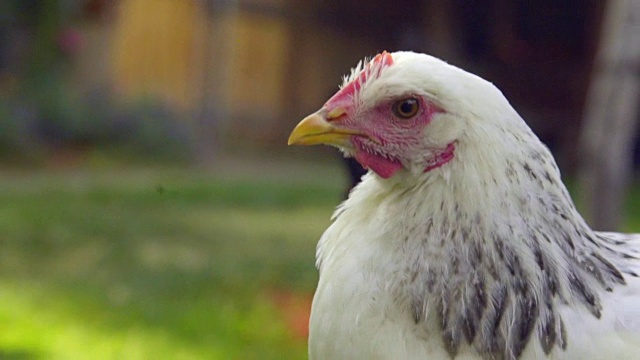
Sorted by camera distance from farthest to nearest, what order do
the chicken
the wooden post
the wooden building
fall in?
the wooden building → the wooden post → the chicken

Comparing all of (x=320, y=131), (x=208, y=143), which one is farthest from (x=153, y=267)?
(x=208, y=143)

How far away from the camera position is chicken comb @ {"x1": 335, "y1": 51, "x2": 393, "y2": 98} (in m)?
1.75

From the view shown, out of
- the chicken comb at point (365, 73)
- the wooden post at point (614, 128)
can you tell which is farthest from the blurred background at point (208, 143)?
the chicken comb at point (365, 73)

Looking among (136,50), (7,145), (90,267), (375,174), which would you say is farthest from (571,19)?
(375,174)

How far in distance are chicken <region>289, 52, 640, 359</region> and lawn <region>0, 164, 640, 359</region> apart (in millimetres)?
2249

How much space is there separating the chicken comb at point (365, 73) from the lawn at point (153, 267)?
7.52 feet

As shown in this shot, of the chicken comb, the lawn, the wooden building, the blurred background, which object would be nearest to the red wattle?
the chicken comb

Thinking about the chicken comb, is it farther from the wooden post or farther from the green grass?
the green grass

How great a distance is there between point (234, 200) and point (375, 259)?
562 cm

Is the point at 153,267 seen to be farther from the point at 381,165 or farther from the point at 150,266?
the point at 381,165

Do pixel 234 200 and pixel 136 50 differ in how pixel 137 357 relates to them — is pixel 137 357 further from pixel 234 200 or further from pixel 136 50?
pixel 136 50

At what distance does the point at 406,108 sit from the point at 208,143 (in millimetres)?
7807

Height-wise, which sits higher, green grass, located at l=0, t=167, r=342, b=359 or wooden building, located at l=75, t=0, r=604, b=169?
wooden building, located at l=75, t=0, r=604, b=169

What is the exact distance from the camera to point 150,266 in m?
5.15
